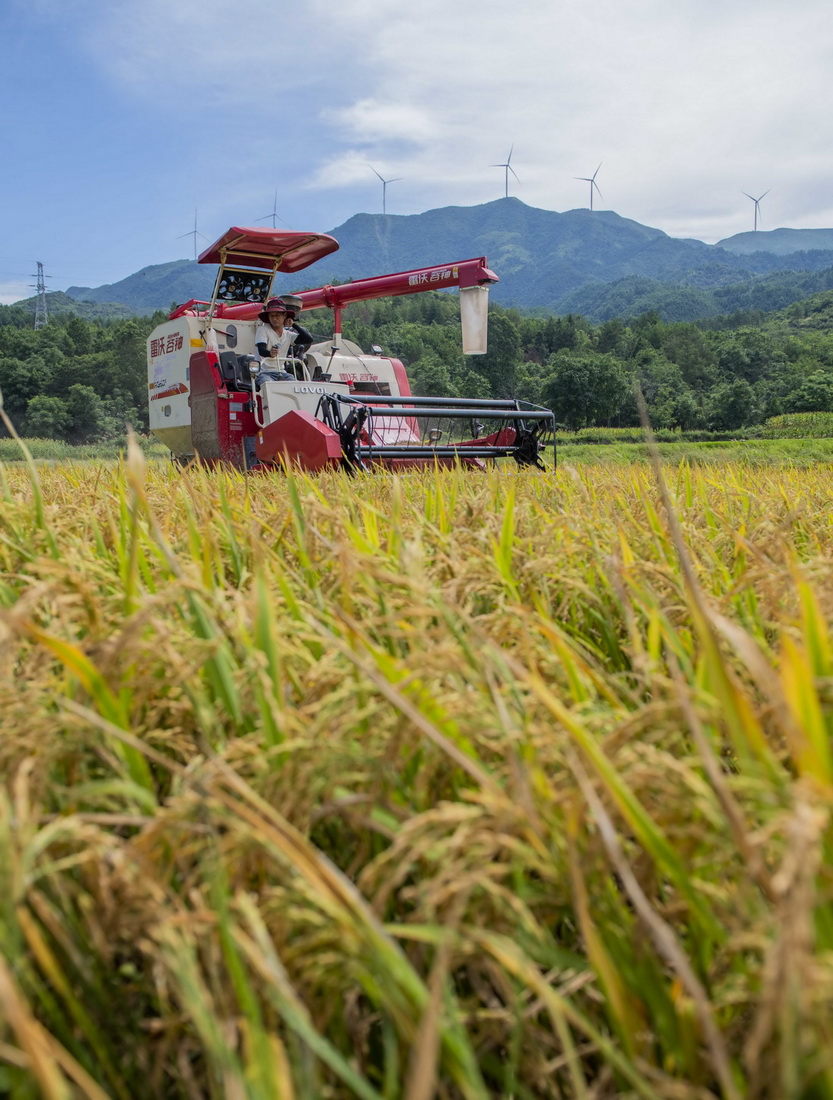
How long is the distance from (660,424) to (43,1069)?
64.1m

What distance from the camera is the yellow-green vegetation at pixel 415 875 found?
1.71 ft

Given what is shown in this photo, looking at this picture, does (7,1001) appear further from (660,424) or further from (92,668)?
(660,424)

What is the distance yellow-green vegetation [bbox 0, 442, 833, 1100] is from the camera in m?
0.52

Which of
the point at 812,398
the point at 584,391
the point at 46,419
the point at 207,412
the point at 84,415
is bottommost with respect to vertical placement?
the point at 207,412

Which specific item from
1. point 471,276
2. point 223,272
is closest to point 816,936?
point 471,276

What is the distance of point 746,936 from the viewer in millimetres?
492

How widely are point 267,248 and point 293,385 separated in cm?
242

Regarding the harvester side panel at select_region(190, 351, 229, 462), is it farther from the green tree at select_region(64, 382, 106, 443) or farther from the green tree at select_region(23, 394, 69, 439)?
the green tree at select_region(64, 382, 106, 443)

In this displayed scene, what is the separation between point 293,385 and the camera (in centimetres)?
821

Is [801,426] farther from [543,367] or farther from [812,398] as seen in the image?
[543,367]

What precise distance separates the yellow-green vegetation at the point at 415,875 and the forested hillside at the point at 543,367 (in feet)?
122

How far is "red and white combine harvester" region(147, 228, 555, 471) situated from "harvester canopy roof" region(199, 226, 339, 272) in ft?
0.05

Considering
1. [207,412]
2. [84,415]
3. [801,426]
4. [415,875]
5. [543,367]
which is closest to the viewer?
[415,875]

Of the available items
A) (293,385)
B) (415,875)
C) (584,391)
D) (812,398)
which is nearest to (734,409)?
(812,398)
